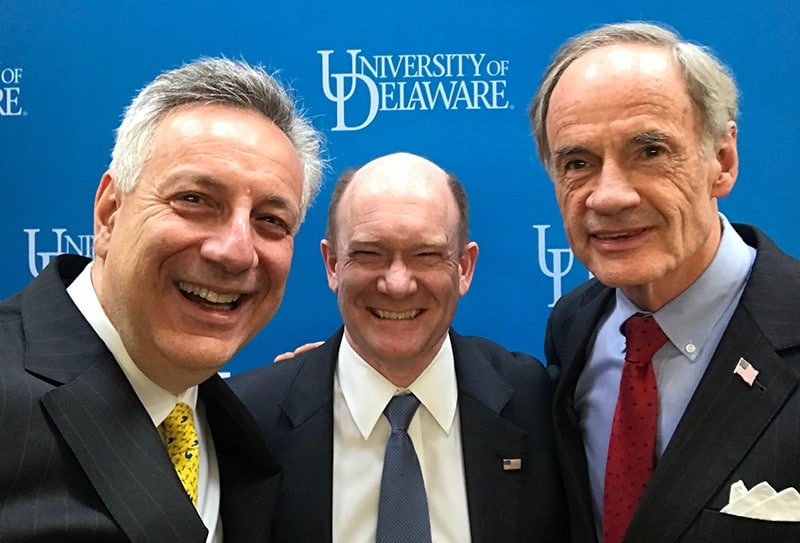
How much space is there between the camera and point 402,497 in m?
1.75

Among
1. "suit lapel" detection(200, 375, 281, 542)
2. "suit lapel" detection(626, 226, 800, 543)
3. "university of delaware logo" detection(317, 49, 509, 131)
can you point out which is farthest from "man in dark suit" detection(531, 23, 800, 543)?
"university of delaware logo" detection(317, 49, 509, 131)

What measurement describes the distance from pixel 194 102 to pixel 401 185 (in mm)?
649

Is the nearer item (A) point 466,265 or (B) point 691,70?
(B) point 691,70

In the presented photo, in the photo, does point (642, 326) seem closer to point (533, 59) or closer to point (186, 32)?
point (533, 59)

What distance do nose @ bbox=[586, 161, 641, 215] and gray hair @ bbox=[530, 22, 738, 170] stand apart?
0.20m

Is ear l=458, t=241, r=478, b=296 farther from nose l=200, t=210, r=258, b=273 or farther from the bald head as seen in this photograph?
nose l=200, t=210, r=258, b=273

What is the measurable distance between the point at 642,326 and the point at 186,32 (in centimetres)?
187

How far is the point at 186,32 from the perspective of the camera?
2590 mm

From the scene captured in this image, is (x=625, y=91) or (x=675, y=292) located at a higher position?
(x=625, y=91)

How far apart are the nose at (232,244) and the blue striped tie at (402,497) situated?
0.67 metres

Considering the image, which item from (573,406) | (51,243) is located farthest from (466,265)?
(51,243)

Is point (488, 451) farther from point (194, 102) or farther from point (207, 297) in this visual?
point (194, 102)

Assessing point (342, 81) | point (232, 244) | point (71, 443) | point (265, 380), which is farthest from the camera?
point (342, 81)

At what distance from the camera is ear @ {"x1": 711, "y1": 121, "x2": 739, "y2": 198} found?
1636 millimetres
